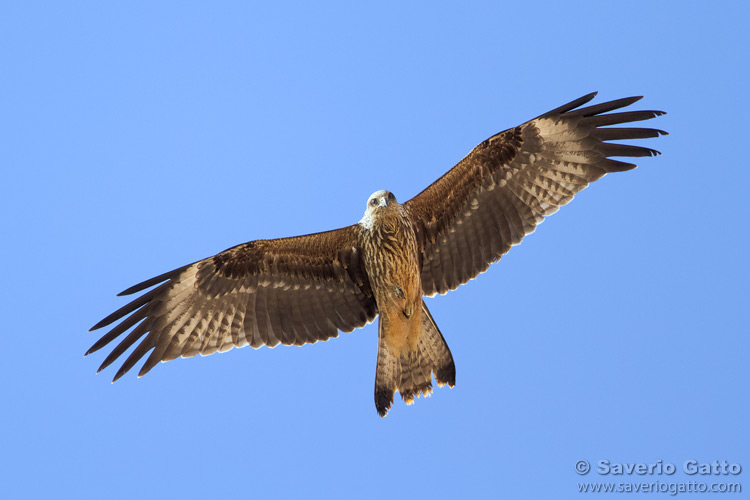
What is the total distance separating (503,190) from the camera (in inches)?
329

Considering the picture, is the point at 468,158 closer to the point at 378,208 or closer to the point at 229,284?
the point at 378,208

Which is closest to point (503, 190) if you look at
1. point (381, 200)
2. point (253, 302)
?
point (381, 200)

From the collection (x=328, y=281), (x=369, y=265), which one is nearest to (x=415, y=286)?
(x=369, y=265)

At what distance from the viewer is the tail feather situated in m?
8.00

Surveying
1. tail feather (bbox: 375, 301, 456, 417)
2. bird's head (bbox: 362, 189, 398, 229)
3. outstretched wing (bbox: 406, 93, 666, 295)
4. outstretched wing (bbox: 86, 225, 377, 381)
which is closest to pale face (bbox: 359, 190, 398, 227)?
bird's head (bbox: 362, 189, 398, 229)

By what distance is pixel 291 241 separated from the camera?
8.39 metres

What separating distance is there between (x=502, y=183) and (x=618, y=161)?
1234 mm

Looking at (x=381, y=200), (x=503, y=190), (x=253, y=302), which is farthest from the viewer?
(x=253, y=302)

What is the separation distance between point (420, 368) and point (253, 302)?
212 centimetres

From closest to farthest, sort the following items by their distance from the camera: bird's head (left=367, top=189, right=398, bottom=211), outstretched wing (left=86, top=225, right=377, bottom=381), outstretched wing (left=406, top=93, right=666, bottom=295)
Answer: bird's head (left=367, top=189, right=398, bottom=211) < outstretched wing (left=406, top=93, right=666, bottom=295) < outstretched wing (left=86, top=225, right=377, bottom=381)

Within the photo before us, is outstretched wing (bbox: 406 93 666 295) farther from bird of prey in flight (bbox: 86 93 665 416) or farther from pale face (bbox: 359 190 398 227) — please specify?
pale face (bbox: 359 190 398 227)

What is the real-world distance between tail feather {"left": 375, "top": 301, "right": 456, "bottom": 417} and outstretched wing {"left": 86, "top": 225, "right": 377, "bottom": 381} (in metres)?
0.81

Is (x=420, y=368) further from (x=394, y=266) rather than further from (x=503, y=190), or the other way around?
(x=503, y=190)

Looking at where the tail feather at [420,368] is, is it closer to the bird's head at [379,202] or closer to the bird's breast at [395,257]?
the bird's breast at [395,257]
